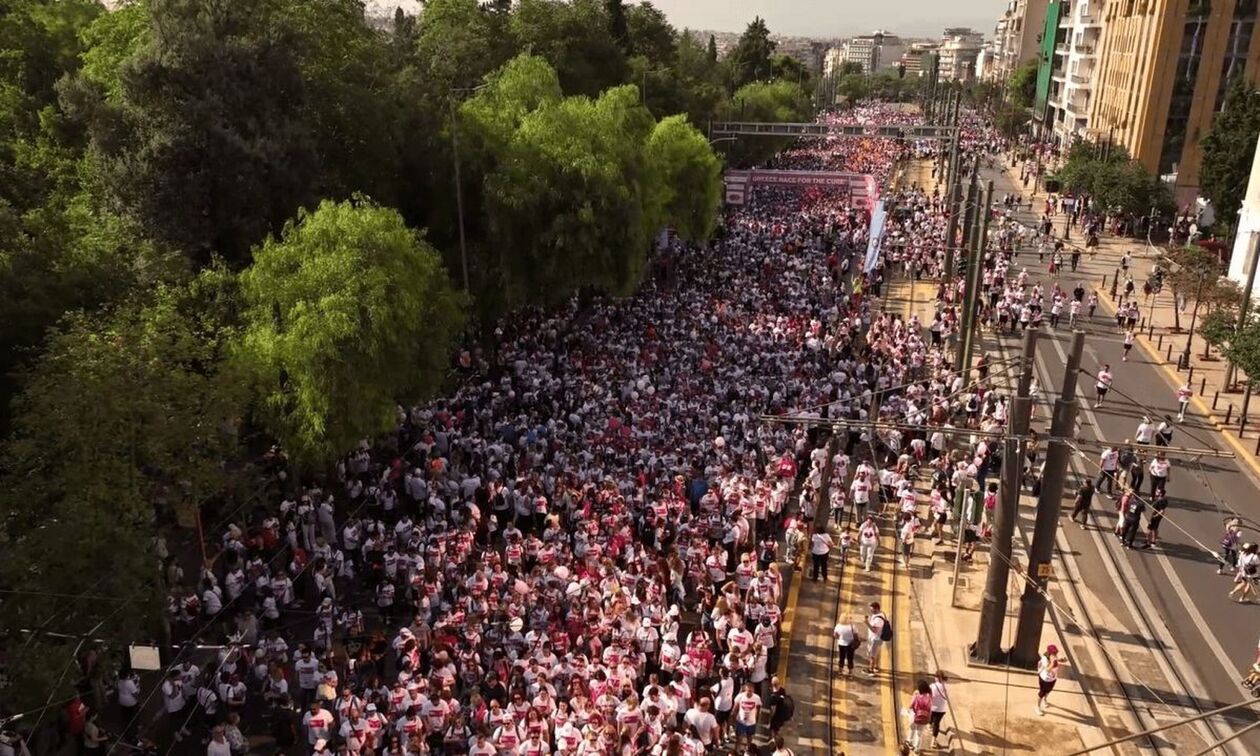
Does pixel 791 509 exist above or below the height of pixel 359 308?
below

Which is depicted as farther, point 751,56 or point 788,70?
point 788,70

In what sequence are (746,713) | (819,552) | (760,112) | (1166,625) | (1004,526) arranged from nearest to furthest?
(746,713) → (1004,526) → (1166,625) → (819,552) → (760,112)

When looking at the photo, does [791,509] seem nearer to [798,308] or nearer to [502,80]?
[798,308]

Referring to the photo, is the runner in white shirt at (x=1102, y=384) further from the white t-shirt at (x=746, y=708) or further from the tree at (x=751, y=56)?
the tree at (x=751, y=56)

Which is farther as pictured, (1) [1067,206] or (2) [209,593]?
(1) [1067,206]

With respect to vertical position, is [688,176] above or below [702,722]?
above

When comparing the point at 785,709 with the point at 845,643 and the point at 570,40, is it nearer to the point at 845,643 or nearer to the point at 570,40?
the point at 845,643

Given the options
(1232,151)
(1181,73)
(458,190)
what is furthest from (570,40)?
(1181,73)

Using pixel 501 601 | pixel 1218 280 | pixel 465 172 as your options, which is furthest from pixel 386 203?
pixel 1218 280

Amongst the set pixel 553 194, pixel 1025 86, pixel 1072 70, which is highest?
pixel 1072 70
